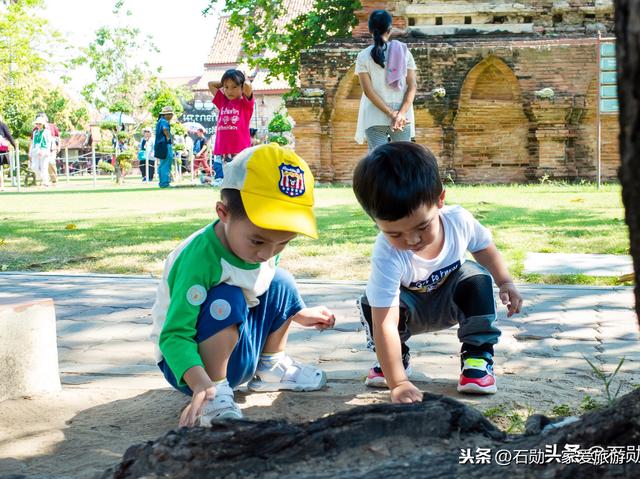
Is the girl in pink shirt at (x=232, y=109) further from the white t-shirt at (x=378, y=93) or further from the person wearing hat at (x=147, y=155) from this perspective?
the person wearing hat at (x=147, y=155)

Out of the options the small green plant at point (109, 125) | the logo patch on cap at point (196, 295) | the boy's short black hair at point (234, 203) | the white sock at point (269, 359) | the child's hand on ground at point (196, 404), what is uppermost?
the small green plant at point (109, 125)

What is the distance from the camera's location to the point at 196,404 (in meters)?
2.44

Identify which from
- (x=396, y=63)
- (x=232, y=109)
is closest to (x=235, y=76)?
(x=232, y=109)

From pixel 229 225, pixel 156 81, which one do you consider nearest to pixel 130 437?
pixel 229 225

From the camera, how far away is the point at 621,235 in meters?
7.61

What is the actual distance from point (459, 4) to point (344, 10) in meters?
4.96

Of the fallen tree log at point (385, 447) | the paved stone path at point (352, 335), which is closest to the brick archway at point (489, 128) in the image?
the paved stone path at point (352, 335)

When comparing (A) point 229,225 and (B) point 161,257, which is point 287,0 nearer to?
(B) point 161,257

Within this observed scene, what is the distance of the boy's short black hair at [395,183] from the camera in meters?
2.69

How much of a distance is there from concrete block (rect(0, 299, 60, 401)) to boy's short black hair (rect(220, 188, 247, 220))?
907 millimetres

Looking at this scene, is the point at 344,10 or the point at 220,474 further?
the point at 344,10

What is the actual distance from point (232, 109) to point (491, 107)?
32.3 feet

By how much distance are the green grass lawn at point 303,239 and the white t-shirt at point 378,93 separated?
105cm

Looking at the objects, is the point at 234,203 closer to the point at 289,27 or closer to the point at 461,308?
the point at 461,308
